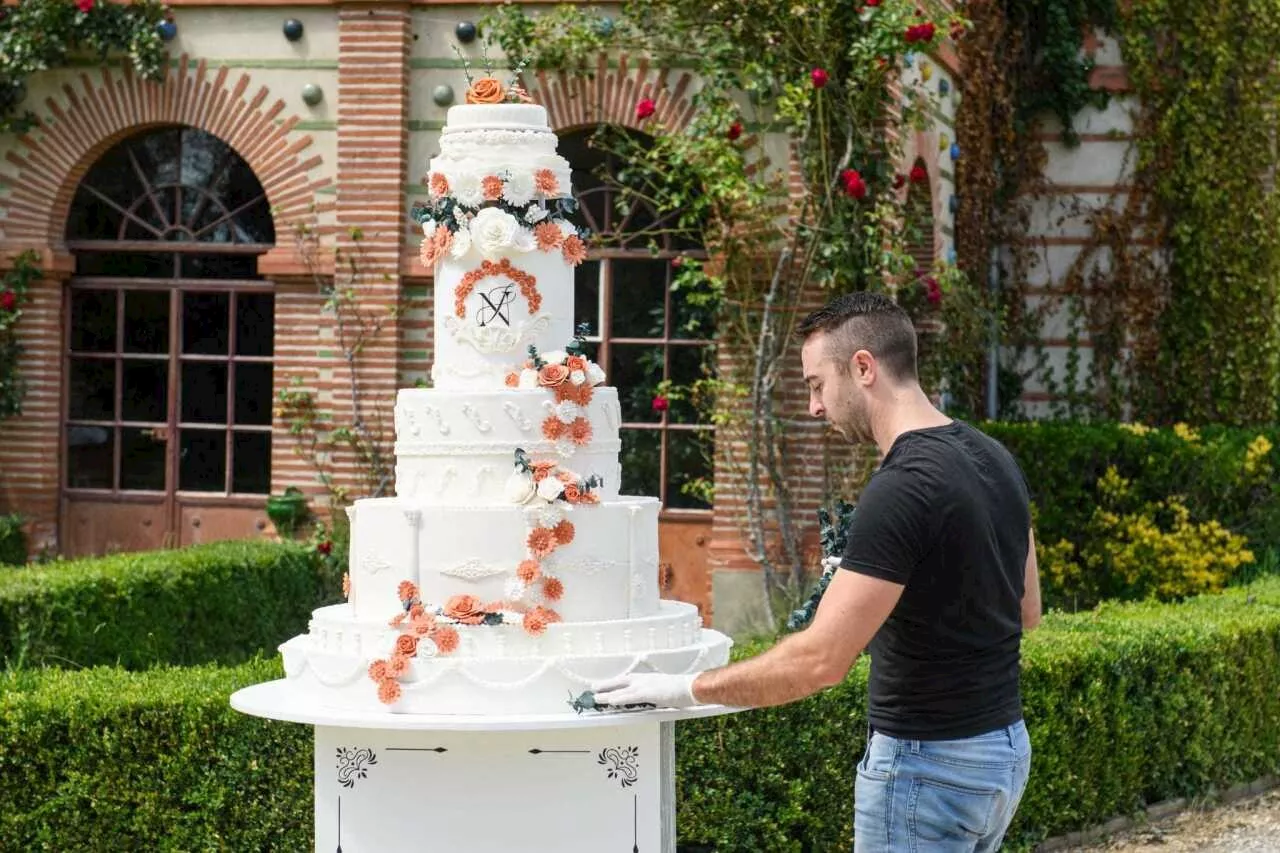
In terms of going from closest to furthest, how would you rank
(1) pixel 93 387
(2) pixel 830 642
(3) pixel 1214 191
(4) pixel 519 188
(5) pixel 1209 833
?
(2) pixel 830 642 < (4) pixel 519 188 < (5) pixel 1209 833 < (1) pixel 93 387 < (3) pixel 1214 191

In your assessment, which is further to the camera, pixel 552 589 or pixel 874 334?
pixel 552 589

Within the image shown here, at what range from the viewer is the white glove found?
175 inches

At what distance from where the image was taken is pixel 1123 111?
15555 millimetres

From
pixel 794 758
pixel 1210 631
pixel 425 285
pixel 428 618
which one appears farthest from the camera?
pixel 425 285

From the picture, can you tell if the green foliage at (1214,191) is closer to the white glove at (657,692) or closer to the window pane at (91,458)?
the window pane at (91,458)

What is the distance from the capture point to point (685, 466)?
12.3 metres

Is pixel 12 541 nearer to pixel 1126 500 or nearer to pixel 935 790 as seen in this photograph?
pixel 1126 500

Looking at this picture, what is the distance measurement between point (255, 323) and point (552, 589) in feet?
26.0

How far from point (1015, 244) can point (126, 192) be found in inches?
286

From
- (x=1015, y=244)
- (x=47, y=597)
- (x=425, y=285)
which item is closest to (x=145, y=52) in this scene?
(x=425, y=285)

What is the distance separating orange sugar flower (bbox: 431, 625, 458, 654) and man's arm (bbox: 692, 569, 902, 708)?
1598 millimetres

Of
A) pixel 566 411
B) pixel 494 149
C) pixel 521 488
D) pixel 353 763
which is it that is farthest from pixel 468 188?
pixel 353 763

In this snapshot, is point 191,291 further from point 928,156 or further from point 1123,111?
point 1123,111

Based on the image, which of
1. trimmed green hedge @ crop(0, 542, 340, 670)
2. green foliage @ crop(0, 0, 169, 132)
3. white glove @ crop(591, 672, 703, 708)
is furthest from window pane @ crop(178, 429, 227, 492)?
white glove @ crop(591, 672, 703, 708)
